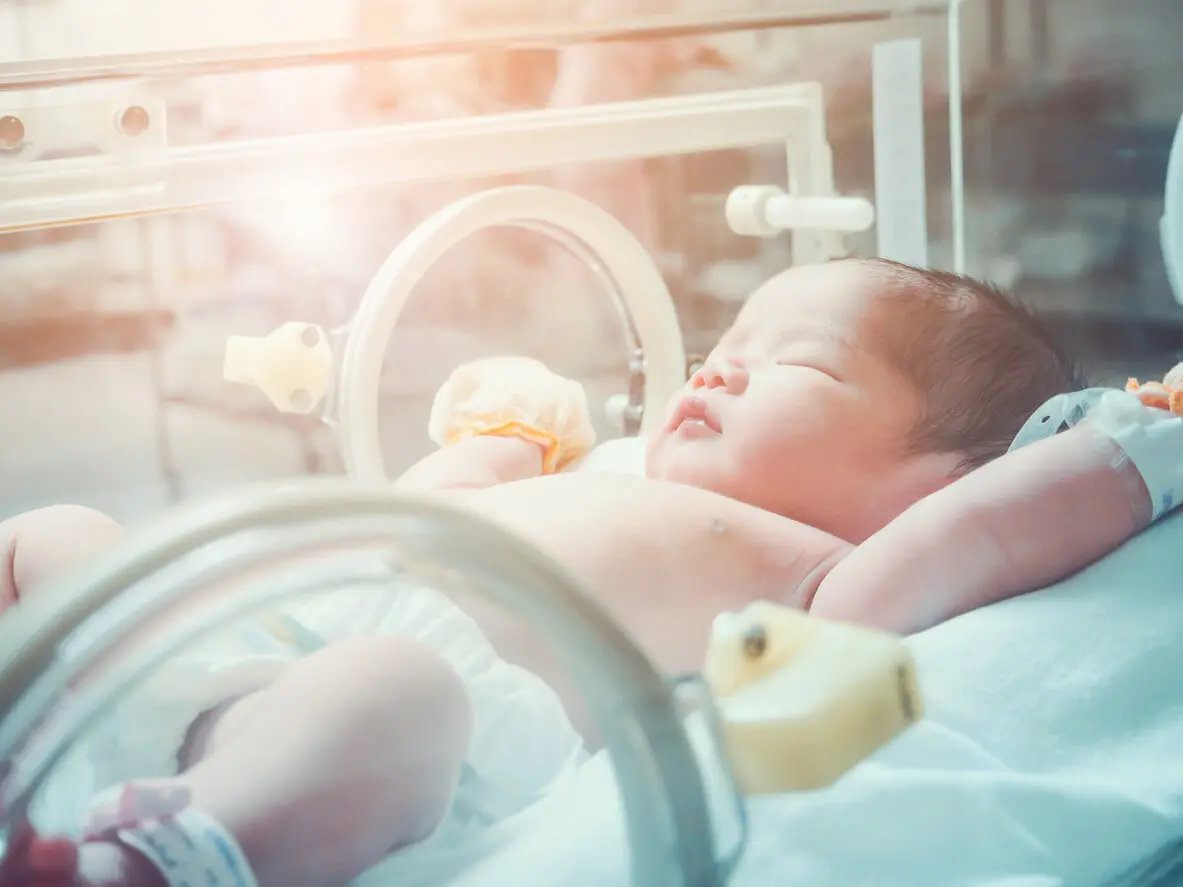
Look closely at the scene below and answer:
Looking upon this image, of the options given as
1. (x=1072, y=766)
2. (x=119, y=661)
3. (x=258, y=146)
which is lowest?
(x=1072, y=766)

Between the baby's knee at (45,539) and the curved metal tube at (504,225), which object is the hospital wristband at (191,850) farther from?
the curved metal tube at (504,225)

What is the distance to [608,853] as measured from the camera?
56 centimetres

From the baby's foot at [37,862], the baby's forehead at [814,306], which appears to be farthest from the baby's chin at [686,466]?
the baby's foot at [37,862]

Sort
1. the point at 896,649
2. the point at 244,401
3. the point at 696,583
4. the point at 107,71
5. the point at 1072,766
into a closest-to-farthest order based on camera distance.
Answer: the point at 896,649, the point at 1072,766, the point at 696,583, the point at 107,71, the point at 244,401

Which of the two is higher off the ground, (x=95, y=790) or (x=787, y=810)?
(x=95, y=790)

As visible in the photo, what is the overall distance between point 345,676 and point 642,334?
0.92m

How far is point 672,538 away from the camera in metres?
0.89

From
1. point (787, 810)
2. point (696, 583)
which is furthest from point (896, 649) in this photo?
point (696, 583)

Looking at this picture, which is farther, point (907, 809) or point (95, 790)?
point (907, 809)

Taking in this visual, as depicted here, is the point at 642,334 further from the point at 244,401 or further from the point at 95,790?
the point at 95,790

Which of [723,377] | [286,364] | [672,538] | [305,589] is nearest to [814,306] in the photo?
[723,377]

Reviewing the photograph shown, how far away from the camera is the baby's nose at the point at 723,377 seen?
1.05 metres

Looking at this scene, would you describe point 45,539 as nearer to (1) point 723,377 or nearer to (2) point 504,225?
(1) point 723,377

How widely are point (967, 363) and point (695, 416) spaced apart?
0.74 ft
